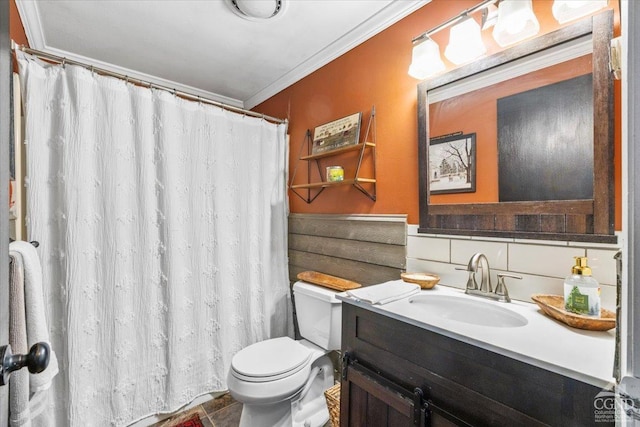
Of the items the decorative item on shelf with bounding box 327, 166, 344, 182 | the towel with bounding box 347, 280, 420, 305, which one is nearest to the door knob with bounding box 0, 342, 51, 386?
the towel with bounding box 347, 280, 420, 305

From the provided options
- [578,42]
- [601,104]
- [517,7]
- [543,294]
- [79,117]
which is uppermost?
A: [517,7]

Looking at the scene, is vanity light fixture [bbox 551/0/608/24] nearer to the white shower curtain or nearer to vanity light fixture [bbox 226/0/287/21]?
vanity light fixture [bbox 226/0/287/21]

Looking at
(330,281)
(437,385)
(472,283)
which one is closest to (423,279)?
(472,283)

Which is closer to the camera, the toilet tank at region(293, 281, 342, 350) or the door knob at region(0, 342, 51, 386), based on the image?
the door knob at region(0, 342, 51, 386)

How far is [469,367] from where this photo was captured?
82cm

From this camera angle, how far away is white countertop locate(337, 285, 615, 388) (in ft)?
2.18

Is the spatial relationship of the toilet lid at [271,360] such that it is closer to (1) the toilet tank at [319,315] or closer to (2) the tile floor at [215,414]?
(1) the toilet tank at [319,315]

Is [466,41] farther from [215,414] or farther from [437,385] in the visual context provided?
[215,414]

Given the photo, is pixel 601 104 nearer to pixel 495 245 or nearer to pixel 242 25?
pixel 495 245

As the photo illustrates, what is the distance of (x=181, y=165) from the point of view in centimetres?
186

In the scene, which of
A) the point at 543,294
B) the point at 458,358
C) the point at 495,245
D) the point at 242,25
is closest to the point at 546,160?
the point at 495,245

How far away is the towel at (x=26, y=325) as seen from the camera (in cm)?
76

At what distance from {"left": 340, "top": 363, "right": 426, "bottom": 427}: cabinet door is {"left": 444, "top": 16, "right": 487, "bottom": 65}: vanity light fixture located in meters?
1.37

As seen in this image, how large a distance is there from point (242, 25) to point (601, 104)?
5.73ft
